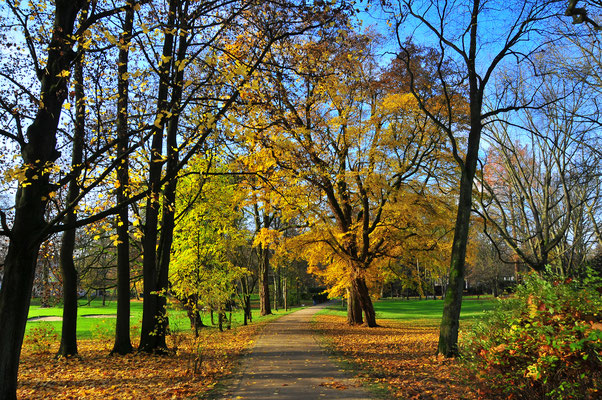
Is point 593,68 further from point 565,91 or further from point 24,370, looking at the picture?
point 24,370

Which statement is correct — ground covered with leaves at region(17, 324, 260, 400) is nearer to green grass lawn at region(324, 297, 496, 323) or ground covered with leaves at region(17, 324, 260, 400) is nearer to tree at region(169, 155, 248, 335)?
tree at region(169, 155, 248, 335)

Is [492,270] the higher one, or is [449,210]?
[449,210]

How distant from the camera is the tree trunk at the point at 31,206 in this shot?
521cm

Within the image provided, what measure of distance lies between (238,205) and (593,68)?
539 inches

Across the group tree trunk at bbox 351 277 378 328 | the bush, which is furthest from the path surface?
tree trunk at bbox 351 277 378 328

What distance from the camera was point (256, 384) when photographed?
6.63 meters

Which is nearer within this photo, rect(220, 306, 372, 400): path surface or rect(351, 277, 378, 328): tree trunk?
rect(220, 306, 372, 400): path surface

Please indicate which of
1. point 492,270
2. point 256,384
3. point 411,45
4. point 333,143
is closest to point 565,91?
point 411,45

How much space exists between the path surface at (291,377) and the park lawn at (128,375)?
463 mm

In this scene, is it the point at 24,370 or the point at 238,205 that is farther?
the point at 238,205

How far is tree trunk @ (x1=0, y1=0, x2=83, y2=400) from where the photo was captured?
5215 mm

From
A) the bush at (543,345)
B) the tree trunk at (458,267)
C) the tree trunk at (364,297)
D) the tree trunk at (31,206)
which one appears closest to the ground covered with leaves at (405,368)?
the tree trunk at (458,267)

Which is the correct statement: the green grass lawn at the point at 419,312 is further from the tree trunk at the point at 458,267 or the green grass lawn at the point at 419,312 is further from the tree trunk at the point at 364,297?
the tree trunk at the point at 458,267

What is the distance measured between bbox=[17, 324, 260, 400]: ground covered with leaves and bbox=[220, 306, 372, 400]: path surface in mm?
494
